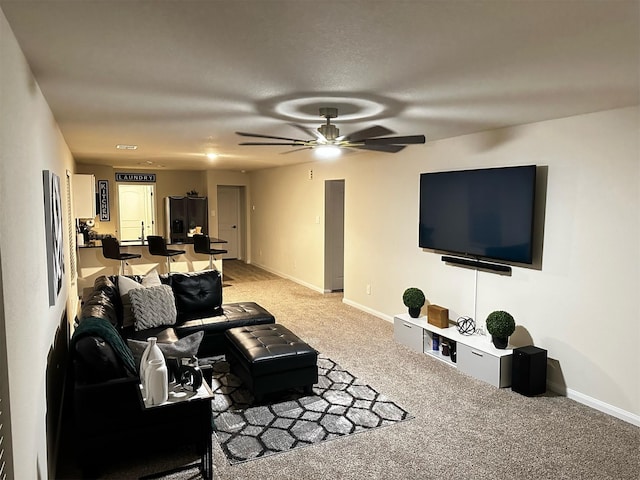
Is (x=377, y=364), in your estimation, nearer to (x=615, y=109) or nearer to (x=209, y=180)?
(x=615, y=109)

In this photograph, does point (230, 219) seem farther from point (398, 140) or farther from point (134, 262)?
point (398, 140)

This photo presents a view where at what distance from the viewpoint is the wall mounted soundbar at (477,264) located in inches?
169

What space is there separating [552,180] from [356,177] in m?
3.04

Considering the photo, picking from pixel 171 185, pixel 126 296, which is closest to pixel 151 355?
pixel 126 296

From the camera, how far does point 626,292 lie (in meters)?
3.35

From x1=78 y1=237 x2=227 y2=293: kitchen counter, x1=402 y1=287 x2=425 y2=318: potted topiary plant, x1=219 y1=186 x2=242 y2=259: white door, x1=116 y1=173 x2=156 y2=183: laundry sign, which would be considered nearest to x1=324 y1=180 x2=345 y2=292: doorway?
x1=78 y1=237 x2=227 y2=293: kitchen counter

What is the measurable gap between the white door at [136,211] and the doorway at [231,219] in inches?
63.2

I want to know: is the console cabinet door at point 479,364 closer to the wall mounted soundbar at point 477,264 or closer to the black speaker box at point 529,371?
the black speaker box at point 529,371

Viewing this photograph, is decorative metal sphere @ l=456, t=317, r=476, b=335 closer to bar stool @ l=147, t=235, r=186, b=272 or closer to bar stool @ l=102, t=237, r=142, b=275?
bar stool @ l=147, t=235, r=186, b=272

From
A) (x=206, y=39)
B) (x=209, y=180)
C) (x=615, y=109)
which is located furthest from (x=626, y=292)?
(x=209, y=180)

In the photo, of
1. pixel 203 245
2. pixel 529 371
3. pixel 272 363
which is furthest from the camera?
pixel 203 245

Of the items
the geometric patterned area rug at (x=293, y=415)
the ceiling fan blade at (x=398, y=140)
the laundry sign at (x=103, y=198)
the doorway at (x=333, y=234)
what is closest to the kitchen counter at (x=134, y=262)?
the doorway at (x=333, y=234)

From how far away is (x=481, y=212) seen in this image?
4383 millimetres

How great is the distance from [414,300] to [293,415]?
209 cm
